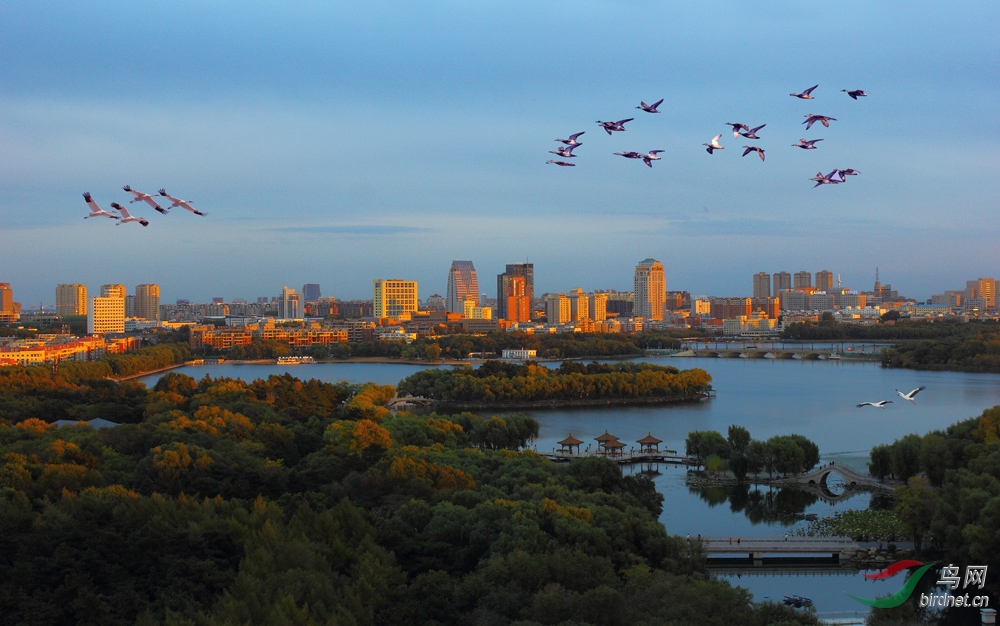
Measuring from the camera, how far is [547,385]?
17.4 metres

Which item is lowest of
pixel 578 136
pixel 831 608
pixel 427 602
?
pixel 831 608

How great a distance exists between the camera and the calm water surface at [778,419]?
8.04 m

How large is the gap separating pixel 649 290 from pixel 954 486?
52.1 m

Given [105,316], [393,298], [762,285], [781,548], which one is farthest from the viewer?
[762,285]

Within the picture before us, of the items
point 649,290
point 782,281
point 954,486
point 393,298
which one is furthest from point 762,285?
point 954,486

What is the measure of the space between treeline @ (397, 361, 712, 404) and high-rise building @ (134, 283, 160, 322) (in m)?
41.3

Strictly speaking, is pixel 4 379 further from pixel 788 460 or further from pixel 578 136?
pixel 578 136

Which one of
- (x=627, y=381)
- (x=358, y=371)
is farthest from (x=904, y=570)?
(x=358, y=371)

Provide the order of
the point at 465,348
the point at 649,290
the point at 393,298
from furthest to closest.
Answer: the point at 649,290 < the point at 393,298 < the point at 465,348

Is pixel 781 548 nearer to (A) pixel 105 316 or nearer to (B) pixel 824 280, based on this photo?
(A) pixel 105 316

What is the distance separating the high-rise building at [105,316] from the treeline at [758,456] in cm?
3440

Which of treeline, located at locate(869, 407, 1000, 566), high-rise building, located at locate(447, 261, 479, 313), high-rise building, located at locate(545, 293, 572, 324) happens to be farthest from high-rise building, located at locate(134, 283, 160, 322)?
treeline, located at locate(869, 407, 1000, 566)

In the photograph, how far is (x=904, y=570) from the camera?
6871mm

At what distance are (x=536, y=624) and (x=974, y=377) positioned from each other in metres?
20.1
